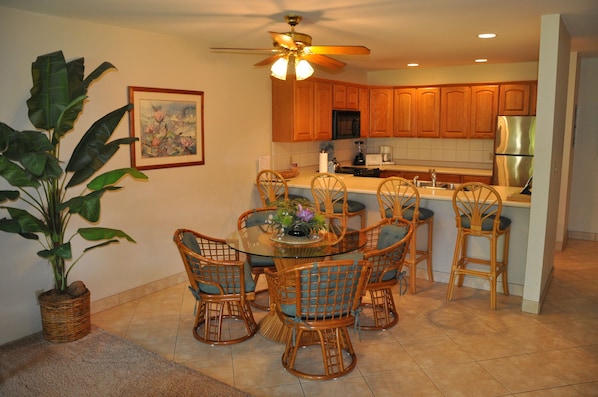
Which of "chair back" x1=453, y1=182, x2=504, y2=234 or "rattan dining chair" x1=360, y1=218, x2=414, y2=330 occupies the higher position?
"chair back" x1=453, y1=182, x2=504, y2=234

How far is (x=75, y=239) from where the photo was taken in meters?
4.16

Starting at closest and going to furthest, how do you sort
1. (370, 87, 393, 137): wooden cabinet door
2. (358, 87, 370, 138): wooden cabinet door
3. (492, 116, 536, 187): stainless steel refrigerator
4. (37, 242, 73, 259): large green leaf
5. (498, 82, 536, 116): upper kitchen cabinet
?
(37, 242, 73, 259): large green leaf < (492, 116, 536, 187): stainless steel refrigerator < (498, 82, 536, 116): upper kitchen cabinet < (358, 87, 370, 138): wooden cabinet door < (370, 87, 393, 137): wooden cabinet door

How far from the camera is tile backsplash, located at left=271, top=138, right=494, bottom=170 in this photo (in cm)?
700

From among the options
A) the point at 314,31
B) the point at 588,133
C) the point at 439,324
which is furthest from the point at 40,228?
the point at 588,133

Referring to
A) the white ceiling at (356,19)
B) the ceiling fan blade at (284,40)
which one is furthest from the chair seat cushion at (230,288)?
the white ceiling at (356,19)

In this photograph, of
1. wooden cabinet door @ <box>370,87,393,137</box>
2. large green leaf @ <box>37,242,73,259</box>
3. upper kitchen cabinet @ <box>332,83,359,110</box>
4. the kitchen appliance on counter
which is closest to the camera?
large green leaf @ <box>37,242,73,259</box>

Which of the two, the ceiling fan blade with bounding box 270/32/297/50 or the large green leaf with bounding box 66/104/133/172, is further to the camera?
the large green leaf with bounding box 66/104/133/172

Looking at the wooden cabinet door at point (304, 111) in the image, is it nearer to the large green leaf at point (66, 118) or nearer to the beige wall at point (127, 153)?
the beige wall at point (127, 153)

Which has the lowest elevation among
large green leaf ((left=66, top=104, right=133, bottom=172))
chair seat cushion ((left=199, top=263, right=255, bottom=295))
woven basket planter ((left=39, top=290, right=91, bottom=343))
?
woven basket planter ((left=39, top=290, right=91, bottom=343))

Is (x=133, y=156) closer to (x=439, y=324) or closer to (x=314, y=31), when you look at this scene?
(x=314, y=31)

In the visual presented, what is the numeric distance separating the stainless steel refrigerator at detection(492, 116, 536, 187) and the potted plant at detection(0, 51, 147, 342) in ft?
16.3

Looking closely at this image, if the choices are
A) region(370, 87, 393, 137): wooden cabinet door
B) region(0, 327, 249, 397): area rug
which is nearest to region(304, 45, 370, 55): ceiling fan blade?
region(0, 327, 249, 397): area rug

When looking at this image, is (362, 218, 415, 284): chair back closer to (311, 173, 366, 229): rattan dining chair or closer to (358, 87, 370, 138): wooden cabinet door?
(311, 173, 366, 229): rattan dining chair

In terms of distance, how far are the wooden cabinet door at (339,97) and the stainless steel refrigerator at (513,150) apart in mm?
2079
